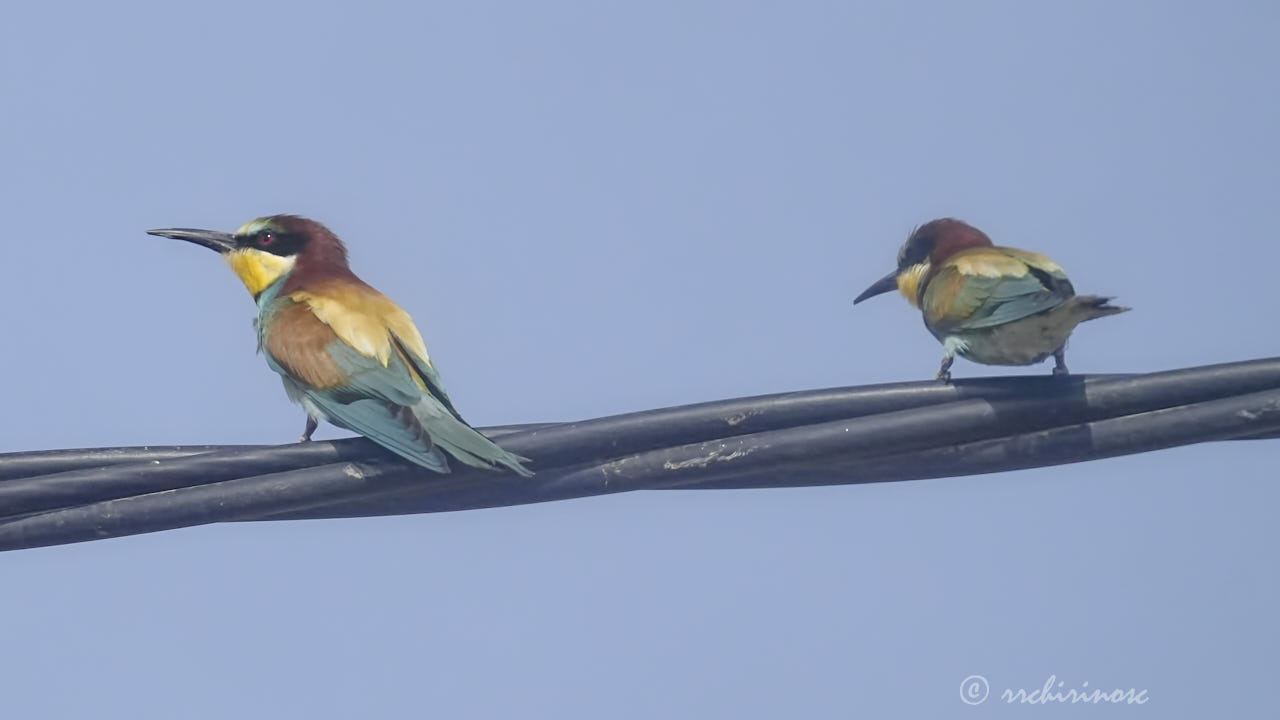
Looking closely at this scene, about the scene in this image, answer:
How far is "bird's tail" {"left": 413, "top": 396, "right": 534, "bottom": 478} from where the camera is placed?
123 inches

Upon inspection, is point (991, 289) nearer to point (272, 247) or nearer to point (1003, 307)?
point (1003, 307)

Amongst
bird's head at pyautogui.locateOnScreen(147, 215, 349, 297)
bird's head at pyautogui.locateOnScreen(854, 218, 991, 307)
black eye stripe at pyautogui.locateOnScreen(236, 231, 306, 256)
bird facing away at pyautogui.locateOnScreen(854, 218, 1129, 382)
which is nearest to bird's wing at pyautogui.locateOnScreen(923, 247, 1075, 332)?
bird facing away at pyautogui.locateOnScreen(854, 218, 1129, 382)

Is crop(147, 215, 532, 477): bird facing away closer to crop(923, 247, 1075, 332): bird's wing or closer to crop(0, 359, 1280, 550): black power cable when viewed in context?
crop(0, 359, 1280, 550): black power cable

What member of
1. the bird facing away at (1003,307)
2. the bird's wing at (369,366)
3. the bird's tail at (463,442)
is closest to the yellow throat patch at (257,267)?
the bird's wing at (369,366)

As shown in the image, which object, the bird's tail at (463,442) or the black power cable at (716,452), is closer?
the black power cable at (716,452)

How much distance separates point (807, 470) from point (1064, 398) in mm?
596

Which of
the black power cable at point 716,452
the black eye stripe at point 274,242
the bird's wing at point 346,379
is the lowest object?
the black power cable at point 716,452

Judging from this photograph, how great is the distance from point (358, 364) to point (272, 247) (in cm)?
147

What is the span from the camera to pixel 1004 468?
10.2 feet

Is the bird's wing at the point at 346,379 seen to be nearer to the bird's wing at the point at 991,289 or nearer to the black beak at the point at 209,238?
the black beak at the point at 209,238

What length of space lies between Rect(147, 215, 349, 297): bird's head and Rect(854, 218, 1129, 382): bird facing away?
215 centimetres

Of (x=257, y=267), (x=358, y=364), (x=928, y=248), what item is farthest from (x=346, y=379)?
(x=928, y=248)

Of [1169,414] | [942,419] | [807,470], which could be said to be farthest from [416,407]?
[1169,414]

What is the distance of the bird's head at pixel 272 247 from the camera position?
5387 millimetres
